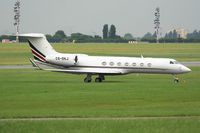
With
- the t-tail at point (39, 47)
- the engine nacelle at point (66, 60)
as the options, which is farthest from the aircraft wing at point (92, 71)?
the t-tail at point (39, 47)

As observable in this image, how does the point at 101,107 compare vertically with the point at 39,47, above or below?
below

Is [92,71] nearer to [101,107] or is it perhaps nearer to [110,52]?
[101,107]

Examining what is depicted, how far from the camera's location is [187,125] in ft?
69.8

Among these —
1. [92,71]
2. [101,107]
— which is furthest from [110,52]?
[101,107]

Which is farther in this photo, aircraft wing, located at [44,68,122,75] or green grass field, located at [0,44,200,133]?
aircraft wing, located at [44,68,122,75]

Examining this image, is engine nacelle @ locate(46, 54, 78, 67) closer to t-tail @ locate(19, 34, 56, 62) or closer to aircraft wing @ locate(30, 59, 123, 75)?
aircraft wing @ locate(30, 59, 123, 75)

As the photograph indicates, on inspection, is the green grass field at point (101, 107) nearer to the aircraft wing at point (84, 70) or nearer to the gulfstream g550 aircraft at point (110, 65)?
the aircraft wing at point (84, 70)

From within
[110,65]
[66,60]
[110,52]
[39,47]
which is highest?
[39,47]

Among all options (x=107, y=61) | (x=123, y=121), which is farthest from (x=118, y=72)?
(x=123, y=121)

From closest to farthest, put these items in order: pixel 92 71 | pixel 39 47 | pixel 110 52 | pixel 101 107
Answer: pixel 101 107
pixel 92 71
pixel 39 47
pixel 110 52

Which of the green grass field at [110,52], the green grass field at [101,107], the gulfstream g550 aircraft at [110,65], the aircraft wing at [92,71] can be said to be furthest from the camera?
the green grass field at [110,52]

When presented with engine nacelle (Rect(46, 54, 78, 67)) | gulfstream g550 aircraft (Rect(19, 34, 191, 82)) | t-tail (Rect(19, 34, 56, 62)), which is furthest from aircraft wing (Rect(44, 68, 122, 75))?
t-tail (Rect(19, 34, 56, 62))

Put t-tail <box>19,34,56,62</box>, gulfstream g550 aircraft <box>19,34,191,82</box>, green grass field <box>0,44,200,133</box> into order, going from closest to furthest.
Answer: green grass field <box>0,44,200,133</box>, gulfstream g550 aircraft <box>19,34,191,82</box>, t-tail <box>19,34,56,62</box>

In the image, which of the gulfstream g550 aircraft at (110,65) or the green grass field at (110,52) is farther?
the green grass field at (110,52)
